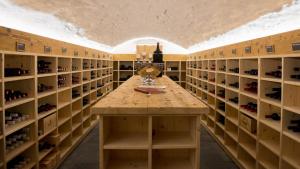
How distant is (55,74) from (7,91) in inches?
49.2

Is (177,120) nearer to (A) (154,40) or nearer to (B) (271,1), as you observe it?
(B) (271,1)

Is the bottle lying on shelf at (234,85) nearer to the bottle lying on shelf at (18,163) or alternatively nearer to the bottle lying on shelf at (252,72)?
the bottle lying on shelf at (252,72)

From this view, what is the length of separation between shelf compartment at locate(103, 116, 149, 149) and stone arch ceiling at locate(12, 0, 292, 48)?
2814 mm

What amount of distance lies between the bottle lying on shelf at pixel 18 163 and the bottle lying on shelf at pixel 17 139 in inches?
8.7

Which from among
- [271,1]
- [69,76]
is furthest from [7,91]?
[271,1]

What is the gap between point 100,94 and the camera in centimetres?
891

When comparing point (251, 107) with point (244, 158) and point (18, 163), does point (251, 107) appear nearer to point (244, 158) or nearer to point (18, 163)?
point (244, 158)

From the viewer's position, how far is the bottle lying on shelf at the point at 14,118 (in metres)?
3.47

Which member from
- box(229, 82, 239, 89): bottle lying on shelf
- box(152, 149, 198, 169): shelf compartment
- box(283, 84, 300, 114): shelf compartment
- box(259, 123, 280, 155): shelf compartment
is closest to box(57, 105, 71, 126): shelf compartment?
box(229, 82, 239, 89): bottle lying on shelf

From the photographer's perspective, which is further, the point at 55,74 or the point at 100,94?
the point at 100,94

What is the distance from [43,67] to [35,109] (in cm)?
82

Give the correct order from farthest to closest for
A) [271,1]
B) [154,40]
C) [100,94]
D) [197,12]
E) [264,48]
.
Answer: [154,40] → [100,94] → [197,12] → [271,1] → [264,48]

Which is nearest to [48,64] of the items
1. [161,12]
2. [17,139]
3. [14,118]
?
[14,118]

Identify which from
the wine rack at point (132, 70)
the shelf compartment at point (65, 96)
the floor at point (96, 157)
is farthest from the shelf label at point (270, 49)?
the wine rack at point (132, 70)
